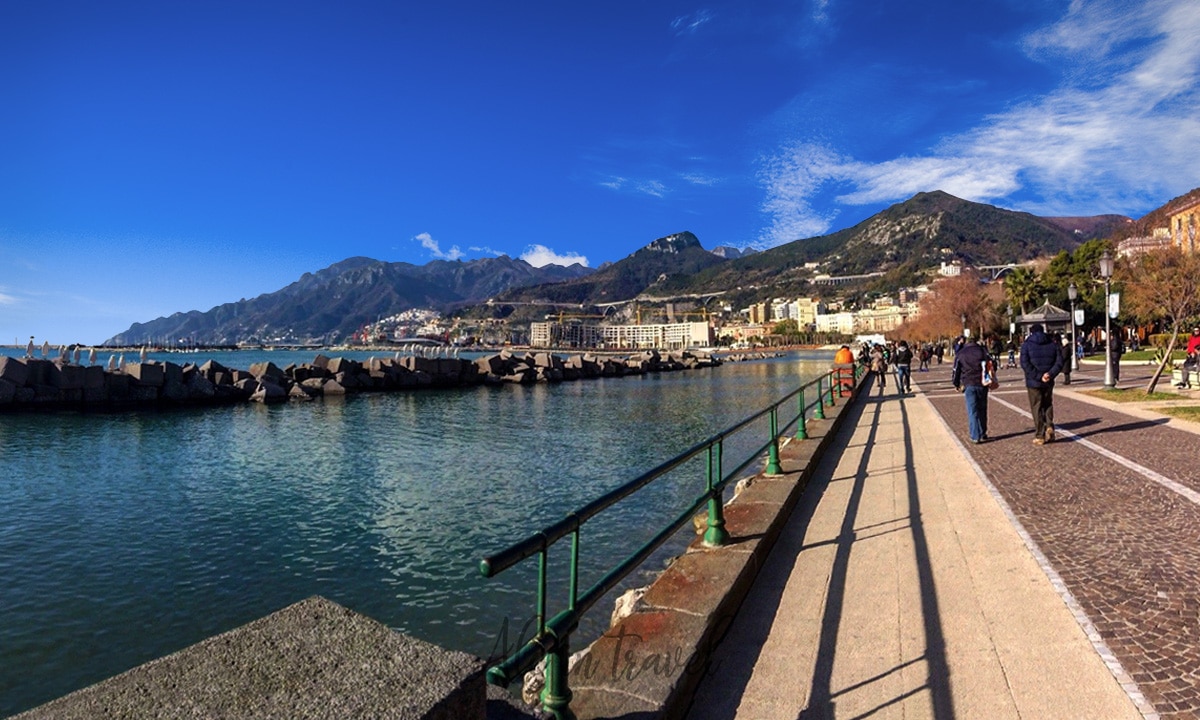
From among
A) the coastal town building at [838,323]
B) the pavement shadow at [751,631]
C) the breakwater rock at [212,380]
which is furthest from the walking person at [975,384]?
the coastal town building at [838,323]

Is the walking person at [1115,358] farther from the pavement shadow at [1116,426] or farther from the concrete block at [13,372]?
the concrete block at [13,372]

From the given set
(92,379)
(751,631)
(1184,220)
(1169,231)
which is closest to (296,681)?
(751,631)

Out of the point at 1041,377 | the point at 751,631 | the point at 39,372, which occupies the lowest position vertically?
the point at 751,631

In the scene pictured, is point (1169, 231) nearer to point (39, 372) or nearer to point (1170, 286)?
point (1170, 286)

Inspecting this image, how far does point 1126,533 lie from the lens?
16.6ft

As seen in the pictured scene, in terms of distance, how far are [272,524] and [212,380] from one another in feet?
78.1

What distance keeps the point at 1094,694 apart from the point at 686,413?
21080 mm

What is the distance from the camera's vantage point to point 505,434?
18.3 m

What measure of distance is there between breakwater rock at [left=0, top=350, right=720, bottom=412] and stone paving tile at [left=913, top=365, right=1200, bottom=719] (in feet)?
92.6

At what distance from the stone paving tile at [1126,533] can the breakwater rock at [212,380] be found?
28209mm

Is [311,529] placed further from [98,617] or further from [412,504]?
[98,617]

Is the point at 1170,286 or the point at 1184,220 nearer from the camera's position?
the point at 1170,286

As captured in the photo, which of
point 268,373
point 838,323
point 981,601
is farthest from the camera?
point 838,323

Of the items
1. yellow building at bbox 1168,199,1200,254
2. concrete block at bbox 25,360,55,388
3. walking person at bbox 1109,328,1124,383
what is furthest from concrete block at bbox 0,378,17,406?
yellow building at bbox 1168,199,1200,254
